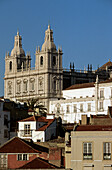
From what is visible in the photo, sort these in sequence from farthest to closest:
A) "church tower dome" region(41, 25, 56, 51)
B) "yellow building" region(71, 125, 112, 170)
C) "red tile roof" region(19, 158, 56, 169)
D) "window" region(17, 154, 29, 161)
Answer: "church tower dome" region(41, 25, 56, 51) → "window" region(17, 154, 29, 161) → "red tile roof" region(19, 158, 56, 169) → "yellow building" region(71, 125, 112, 170)

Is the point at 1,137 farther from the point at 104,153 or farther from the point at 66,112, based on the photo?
the point at 66,112

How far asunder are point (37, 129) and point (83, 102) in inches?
2951

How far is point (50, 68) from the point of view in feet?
560

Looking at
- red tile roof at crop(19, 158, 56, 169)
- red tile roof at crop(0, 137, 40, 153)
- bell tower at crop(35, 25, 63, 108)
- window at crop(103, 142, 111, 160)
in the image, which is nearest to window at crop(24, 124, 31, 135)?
red tile roof at crop(0, 137, 40, 153)

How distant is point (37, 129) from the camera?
7719 cm

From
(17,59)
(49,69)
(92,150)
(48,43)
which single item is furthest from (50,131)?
(17,59)

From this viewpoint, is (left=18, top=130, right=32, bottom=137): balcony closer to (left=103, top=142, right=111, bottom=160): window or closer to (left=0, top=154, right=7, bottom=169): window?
(left=0, top=154, right=7, bottom=169): window

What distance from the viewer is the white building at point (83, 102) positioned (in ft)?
480

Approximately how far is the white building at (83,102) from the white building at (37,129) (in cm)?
6112

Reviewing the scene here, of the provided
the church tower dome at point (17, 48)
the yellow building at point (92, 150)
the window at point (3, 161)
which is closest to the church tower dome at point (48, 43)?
the church tower dome at point (17, 48)

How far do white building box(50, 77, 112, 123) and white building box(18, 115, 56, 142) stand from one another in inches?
2406

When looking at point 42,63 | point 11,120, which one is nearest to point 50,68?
point 42,63

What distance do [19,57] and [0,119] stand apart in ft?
337

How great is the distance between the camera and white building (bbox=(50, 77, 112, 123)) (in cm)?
14638
